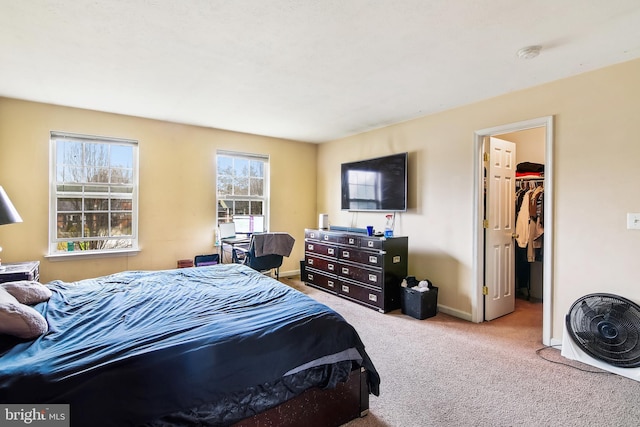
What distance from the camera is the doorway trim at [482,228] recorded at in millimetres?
2797

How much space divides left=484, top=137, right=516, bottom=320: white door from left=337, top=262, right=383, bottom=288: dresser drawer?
119cm

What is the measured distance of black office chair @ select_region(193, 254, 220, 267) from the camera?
439 centimetres

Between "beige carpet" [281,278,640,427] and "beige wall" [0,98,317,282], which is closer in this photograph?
"beige carpet" [281,278,640,427]

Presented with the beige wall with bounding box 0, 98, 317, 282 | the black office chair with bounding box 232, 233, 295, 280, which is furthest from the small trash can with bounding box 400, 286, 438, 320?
the beige wall with bounding box 0, 98, 317, 282

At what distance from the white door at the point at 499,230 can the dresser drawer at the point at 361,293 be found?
1.18 metres

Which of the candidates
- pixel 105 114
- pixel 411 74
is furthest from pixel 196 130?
pixel 411 74

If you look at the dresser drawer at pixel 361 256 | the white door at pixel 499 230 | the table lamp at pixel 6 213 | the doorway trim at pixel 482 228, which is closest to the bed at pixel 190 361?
the table lamp at pixel 6 213

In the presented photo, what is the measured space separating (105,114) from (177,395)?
385 centimetres

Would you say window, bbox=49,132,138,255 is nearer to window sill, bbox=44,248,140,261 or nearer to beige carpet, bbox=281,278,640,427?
window sill, bbox=44,248,140,261

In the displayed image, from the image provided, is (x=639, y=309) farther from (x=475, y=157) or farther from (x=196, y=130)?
(x=196, y=130)

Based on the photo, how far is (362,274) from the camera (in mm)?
3908

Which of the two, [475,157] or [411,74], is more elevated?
[411,74]

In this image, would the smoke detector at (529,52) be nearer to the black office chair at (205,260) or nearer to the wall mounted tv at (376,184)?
the wall mounted tv at (376,184)

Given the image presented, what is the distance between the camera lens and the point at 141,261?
4094 mm
